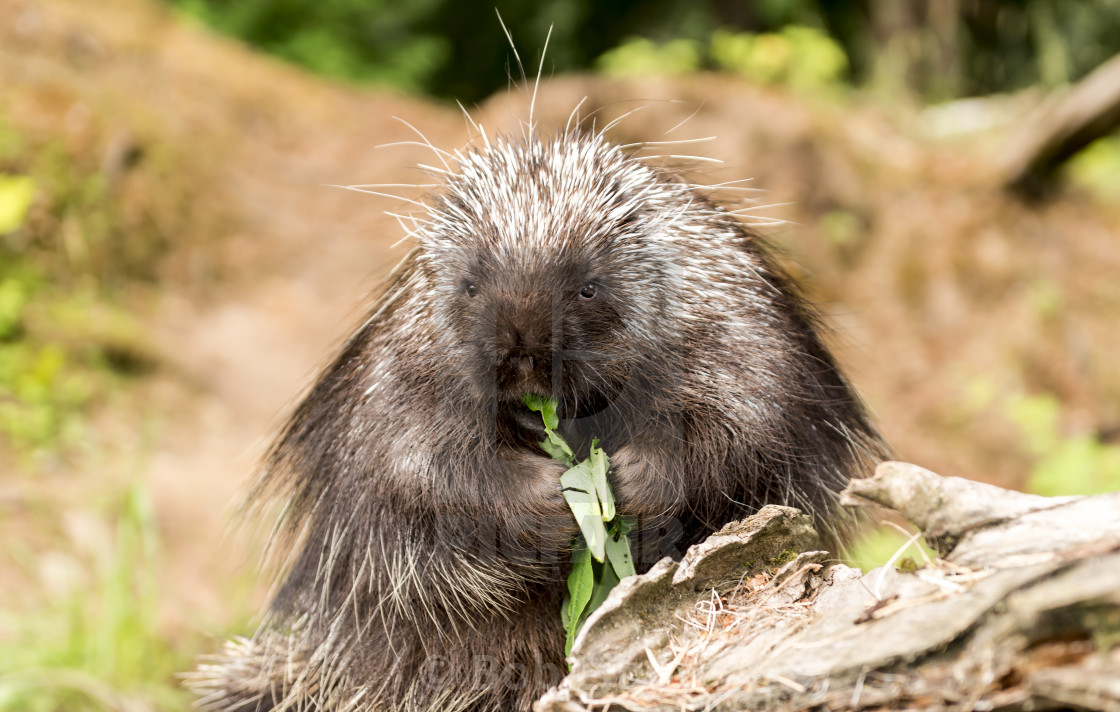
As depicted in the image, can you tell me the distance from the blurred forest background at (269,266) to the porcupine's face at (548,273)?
0.99 m

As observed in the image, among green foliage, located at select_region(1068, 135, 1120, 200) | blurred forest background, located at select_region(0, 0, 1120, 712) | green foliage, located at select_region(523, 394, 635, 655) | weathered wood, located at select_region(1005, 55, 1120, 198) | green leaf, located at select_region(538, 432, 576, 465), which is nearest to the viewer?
green foliage, located at select_region(523, 394, 635, 655)

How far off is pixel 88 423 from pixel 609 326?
15.6 feet

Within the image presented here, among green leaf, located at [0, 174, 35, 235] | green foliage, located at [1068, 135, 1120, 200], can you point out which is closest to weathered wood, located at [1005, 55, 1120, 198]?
green foliage, located at [1068, 135, 1120, 200]

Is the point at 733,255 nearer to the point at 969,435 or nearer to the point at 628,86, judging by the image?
the point at 969,435

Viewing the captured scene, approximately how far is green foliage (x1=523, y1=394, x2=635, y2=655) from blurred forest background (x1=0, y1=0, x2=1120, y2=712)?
1.44 m

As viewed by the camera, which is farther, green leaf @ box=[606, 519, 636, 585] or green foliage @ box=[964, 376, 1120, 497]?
green foliage @ box=[964, 376, 1120, 497]

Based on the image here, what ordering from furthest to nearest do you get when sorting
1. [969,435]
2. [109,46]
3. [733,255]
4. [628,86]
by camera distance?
[109,46] < [628,86] < [969,435] < [733,255]

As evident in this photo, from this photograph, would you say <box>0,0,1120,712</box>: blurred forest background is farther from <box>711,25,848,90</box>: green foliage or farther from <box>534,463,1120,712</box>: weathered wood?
<box>534,463,1120,712</box>: weathered wood

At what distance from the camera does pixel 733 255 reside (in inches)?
102

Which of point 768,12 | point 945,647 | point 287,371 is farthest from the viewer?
point 768,12

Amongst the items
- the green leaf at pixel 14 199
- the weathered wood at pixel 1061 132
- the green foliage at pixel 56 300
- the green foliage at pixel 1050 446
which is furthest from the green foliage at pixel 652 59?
the green leaf at pixel 14 199

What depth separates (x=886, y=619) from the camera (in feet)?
4.99

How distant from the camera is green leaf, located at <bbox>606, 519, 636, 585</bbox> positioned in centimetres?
224

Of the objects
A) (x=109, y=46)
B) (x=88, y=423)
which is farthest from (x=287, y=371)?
(x=109, y=46)
